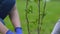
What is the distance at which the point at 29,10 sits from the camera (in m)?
2.45

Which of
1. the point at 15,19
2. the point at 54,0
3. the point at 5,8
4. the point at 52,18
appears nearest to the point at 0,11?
the point at 5,8

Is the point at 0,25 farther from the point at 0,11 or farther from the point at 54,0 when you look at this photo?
the point at 54,0

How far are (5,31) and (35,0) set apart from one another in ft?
1.11

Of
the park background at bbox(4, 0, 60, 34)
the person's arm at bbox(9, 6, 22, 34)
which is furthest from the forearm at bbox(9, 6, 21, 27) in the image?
the park background at bbox(4, 0, 60, 34)

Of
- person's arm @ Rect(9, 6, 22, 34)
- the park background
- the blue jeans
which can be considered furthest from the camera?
person's arm @ Rect(9, 6, 22, 34)

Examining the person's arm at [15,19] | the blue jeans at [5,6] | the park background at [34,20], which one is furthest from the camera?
the person's arm at [15,19]

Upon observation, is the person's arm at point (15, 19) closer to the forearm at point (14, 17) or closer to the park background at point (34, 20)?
the forearm at point (14, 17)

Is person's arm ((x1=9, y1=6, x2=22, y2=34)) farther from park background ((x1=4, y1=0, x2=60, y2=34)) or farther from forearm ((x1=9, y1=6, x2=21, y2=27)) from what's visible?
park background ((x1=4, y1=0, x2=60, y2=34))

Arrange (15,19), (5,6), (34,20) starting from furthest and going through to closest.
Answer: (15,19) → (5,6) → (34,20)

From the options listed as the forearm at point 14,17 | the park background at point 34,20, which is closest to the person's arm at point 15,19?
the forearm at point 14,17

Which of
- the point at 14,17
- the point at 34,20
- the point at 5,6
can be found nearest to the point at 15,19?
the point at 14,17

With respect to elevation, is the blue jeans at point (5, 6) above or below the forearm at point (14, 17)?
above

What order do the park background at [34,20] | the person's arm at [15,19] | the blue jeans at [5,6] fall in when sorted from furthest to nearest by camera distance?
1. the person's arm at [15,19]
2. the blue jeans at [5,6]
3. the park background at [34,20]

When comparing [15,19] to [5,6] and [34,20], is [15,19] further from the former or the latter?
[34,20]
